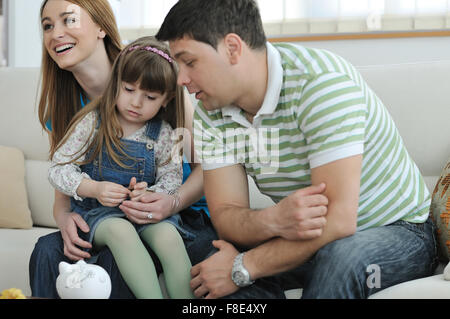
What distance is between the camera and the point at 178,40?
4.20 feet

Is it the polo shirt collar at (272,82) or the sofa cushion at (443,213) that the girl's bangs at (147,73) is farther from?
the sofa cushion at (443,213)

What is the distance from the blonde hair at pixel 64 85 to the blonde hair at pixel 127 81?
0.61 feet

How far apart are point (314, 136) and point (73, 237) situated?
68 centimetres

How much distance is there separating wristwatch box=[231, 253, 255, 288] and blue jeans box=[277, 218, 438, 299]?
0.13 m

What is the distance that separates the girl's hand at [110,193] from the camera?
4.80 ft

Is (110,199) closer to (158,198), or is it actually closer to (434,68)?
(158,198)

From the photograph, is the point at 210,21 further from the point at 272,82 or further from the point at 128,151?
the point at 128,151

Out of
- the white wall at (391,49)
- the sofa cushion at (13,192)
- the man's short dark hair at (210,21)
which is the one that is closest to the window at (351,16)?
the white wall at (391,49)

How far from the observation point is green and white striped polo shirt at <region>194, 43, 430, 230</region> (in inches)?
47.0

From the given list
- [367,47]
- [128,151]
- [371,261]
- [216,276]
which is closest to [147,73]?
[128,151]

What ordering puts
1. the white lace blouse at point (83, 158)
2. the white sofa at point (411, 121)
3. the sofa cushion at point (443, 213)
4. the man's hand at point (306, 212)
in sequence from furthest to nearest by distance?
the white sofa at point (411, 121) < the white lace blouse at point (83, 158) < the sofa cushion at point (443, 213) < the man's hand at point (306, 212)
